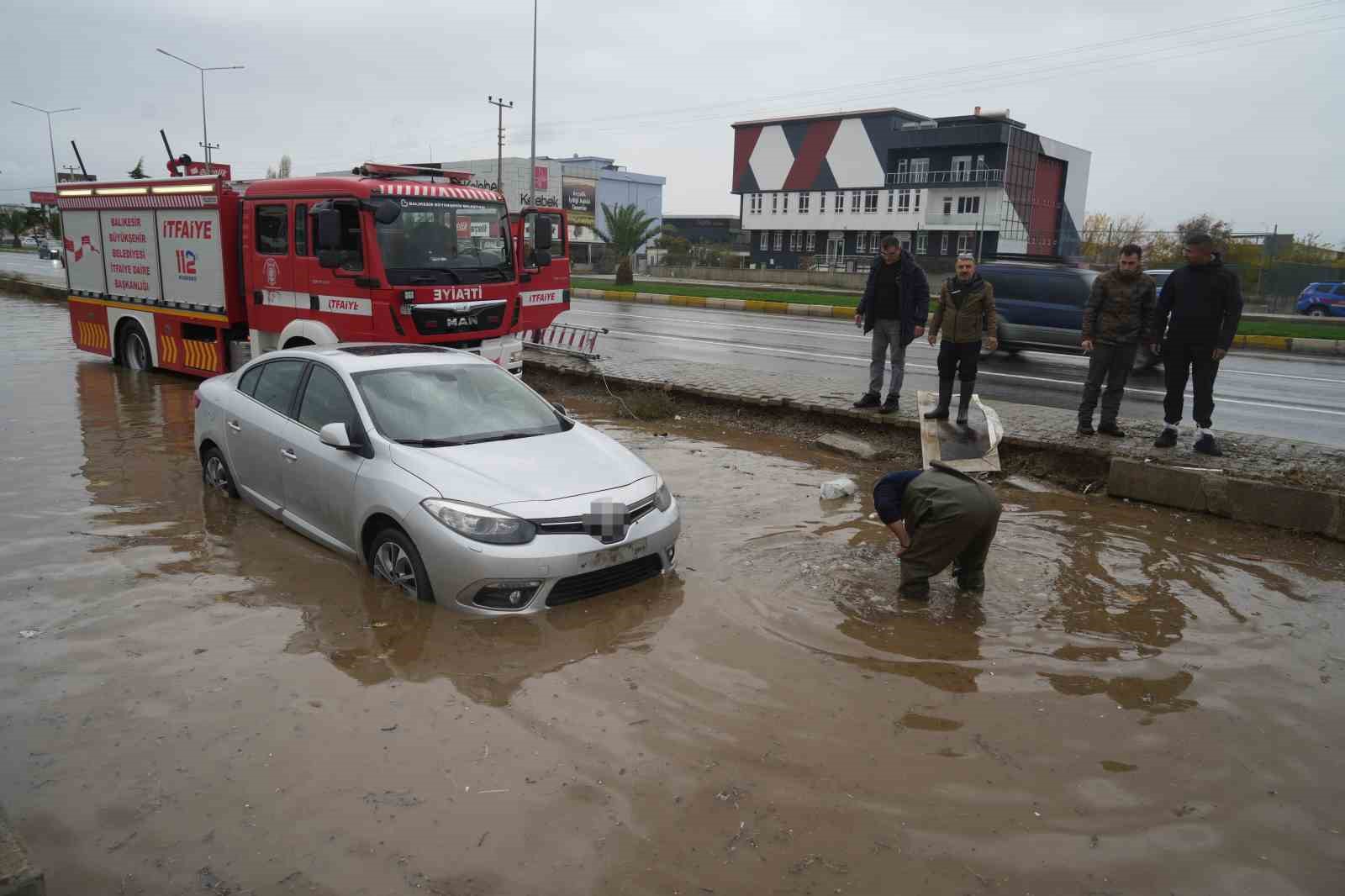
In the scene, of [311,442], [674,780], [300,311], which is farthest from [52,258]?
[674,780]

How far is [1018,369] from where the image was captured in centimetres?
1513

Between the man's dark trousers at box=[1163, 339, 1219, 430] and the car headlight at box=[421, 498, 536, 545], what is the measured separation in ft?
19.4

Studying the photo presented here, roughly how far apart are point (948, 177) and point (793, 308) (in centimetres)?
3713

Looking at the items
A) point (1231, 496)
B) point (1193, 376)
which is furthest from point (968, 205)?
point (1231, 496)

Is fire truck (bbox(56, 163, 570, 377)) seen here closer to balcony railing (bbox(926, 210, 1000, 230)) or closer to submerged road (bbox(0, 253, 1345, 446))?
submerged road (bbox(0, 253, 1345, 446))

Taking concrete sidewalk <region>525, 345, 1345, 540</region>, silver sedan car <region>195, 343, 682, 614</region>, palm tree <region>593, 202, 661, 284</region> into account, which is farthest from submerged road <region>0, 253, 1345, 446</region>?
palm tree <region>593, 202, 661, 284</region>

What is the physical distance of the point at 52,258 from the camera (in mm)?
51031

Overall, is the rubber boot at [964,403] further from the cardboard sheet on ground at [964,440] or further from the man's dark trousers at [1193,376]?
the man's dark trousers at [1193,376]

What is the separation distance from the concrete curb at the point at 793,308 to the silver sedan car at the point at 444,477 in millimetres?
18236

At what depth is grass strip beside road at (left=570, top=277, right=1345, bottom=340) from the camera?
70.9 feet

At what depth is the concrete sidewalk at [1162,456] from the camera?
6.73 m

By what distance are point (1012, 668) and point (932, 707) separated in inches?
25.7

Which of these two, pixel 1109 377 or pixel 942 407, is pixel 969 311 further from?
pixel 1109 377

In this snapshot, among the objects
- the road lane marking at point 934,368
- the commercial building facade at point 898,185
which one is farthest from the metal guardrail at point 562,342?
the commercial building facade at point 898,185
